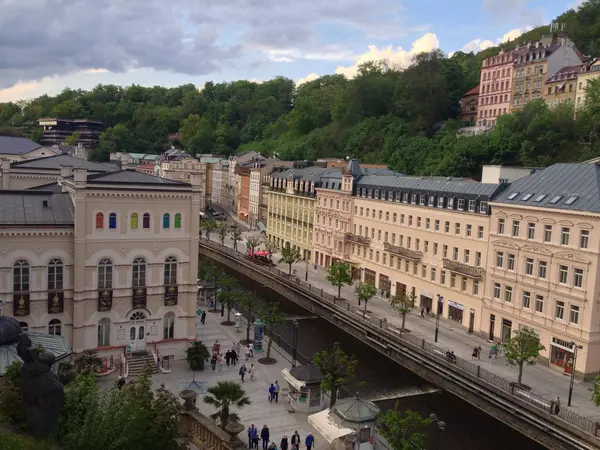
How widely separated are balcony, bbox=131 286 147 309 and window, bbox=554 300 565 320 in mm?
27675

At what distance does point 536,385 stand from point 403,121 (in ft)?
230

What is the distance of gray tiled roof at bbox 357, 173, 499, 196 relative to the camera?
159ft

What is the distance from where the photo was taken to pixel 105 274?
118ft

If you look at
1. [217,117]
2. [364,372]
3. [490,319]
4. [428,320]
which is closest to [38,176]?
[364,372]

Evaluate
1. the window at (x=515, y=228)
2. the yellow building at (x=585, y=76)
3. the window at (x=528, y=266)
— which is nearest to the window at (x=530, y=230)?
the window at (x=515, y=228)

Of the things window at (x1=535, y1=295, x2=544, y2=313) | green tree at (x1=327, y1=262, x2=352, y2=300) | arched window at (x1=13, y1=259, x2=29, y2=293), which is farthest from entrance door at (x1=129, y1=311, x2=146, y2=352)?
window at (x1=535, y1=295, x2=544, y2=313)

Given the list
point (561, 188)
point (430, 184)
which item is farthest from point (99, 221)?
point (430, 184)

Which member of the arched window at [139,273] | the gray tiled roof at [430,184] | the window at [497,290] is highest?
the gray tiled roof at [430,184]

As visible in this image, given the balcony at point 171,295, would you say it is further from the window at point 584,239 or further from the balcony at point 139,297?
the window at point 584,239

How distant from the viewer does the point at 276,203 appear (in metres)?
87.8

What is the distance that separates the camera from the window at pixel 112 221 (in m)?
35.8

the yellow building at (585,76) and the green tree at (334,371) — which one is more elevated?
the yellow building at (585,76)

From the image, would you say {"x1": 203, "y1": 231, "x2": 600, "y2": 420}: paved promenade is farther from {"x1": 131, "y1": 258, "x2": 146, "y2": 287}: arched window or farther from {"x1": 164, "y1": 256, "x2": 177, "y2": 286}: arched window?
{"x1": 131, "y1": 258, "x2": 146, "y2": 287}: arched window

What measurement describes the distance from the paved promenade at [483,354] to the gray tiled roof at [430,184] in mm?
11520
